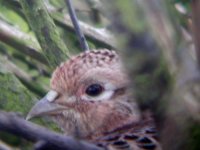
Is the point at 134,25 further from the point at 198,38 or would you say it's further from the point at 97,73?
the point at 97,73

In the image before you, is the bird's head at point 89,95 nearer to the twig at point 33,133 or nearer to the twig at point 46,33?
the twig at point 46,33

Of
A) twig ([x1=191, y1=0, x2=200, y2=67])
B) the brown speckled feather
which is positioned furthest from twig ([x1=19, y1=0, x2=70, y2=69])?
twig ([x1=191, y1=0, x2=200, y2=67])

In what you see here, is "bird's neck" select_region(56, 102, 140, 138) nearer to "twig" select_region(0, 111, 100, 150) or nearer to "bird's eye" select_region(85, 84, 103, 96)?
Result: "bird's eye" select_region(85, 84, 103, 96)

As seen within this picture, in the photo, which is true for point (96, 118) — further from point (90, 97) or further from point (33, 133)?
point (33, 133)

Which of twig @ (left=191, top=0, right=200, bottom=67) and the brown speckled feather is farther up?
the brown speckled feather

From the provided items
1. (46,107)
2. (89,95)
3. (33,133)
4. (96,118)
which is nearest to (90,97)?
(89,95)

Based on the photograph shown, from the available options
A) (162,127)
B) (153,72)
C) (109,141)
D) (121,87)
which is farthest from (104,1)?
(121,87)
